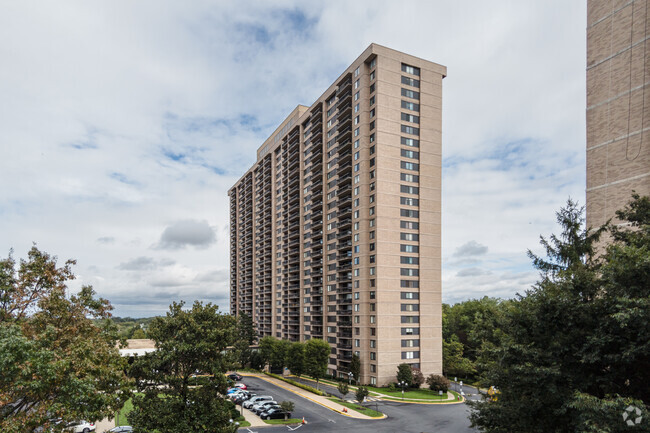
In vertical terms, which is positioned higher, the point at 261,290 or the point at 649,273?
the point at 649,273

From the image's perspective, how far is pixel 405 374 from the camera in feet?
213

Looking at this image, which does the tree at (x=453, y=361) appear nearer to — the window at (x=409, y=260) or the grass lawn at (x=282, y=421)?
the window at (x=409, y=260)

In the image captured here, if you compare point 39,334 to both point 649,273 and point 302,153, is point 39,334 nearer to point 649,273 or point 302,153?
point 649,273

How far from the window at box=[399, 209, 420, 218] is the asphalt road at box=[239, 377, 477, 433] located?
31391mm

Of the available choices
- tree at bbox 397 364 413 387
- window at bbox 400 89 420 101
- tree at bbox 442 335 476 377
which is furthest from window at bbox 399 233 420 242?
window at bbox 400 89 420 101

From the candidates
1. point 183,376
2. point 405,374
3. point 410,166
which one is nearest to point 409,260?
point 410,166

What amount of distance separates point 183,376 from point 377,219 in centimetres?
4739

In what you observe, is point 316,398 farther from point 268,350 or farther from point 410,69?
point 410,69

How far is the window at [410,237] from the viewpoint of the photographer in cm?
7194

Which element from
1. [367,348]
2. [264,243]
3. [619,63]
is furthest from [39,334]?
[264,243]

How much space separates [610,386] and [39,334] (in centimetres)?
2563

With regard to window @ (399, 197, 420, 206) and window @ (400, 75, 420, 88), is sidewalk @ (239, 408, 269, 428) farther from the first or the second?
window @ (400, 75, 420, 88)

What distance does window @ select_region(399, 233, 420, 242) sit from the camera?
71.9m

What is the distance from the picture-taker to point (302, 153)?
99562mm
